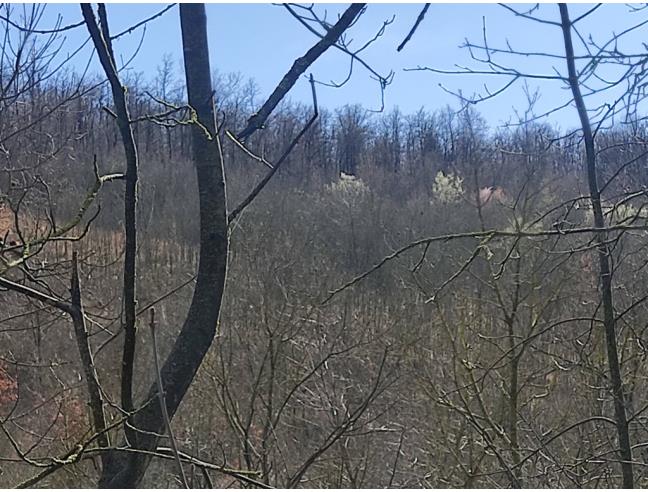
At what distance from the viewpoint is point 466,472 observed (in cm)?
312

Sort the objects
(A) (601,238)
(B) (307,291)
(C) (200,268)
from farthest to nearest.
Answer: (B) (307,291) < (A) (601,238) < (C) (200,268)

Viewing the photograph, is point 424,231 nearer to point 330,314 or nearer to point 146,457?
point 330,314

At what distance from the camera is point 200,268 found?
0.90 m

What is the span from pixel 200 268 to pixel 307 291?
3.34 meters

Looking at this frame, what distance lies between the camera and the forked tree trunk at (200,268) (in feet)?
2.79

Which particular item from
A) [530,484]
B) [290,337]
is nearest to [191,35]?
[530,484]

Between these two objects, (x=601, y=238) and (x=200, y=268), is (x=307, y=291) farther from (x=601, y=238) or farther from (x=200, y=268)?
(x=200, y=268)

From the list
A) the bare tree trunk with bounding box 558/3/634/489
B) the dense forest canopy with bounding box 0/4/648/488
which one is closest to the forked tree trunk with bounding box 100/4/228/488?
the dense forest canopy with bounding box 0/4/648/488

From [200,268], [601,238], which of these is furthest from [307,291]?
[200,268]

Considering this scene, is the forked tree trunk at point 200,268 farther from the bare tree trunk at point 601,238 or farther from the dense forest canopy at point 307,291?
the bare tree trunk at point 601,238

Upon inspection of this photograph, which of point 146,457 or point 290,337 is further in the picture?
point 290,337

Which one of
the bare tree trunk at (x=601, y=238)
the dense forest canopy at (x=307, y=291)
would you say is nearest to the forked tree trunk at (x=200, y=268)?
the dense forest canopy at (x=307, y=291)

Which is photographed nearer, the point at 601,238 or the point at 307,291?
the point at 601,238

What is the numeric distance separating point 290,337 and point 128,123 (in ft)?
9.97
